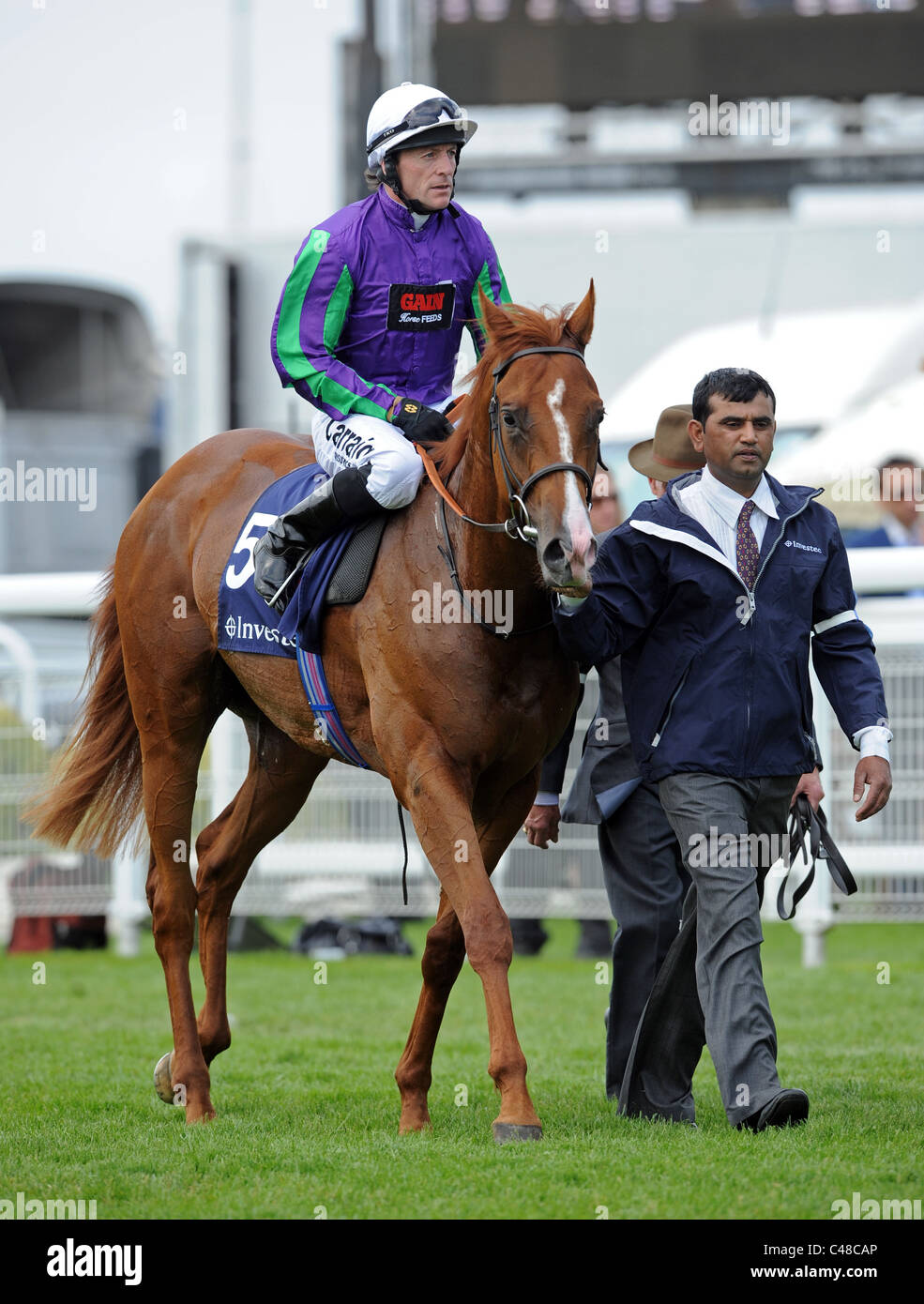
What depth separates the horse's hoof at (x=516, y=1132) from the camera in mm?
4168

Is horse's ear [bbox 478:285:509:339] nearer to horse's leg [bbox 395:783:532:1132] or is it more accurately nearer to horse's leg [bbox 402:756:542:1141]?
horse's leg [bbox 402:756:542:1141]

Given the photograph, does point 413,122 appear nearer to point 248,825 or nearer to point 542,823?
point 542,823

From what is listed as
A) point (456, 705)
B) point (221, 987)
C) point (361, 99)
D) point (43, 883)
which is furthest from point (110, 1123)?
point (361, 99)

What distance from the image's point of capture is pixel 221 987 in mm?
5566

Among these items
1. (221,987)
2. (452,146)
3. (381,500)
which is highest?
(452,146)

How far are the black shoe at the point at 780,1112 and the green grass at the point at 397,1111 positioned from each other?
56 mm

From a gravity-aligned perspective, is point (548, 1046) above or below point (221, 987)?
below

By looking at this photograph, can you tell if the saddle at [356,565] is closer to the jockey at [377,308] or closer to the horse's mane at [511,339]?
the jockey at [377,308]

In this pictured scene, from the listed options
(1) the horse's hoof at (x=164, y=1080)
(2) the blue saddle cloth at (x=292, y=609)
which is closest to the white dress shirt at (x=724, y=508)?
(2) the blue saddle cloth at (x=292, y=609)

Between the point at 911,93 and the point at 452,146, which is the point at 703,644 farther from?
the point at 911,93

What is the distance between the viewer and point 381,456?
15.2 ft

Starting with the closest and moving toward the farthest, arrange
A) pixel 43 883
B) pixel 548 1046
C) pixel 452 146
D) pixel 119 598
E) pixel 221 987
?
pixel 452 146, pixel 221 987, pixel 119 598, pixel 548 1046, pixel 43 883

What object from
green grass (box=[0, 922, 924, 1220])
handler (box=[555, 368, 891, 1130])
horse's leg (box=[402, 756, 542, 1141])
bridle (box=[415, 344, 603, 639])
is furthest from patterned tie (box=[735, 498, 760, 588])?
green grass (box=[0, 922, 924, 1220])

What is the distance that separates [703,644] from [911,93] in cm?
1718
